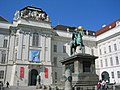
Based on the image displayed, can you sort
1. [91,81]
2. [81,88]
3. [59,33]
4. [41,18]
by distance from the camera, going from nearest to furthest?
[81,88]
[91,81]
[41,18]
[59,33]

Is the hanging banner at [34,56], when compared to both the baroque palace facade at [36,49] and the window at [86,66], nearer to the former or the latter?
the baroque palace facade at [36,49]

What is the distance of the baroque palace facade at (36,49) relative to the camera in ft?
102

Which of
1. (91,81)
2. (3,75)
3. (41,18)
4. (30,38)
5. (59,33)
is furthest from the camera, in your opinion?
(59,33)

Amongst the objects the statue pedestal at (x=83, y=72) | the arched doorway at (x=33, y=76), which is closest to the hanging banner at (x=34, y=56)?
the arched doorway at (x=33, y=76)

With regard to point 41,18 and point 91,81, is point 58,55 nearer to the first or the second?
point 41,18

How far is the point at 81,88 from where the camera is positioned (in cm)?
1397

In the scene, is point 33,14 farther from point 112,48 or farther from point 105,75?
point 105,75

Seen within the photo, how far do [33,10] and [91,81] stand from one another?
2630 cm

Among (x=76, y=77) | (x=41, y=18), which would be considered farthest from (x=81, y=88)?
(x=41, y=18)

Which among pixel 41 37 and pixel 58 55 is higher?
pixel 41 37

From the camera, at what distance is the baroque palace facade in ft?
102

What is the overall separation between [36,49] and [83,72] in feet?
63.9

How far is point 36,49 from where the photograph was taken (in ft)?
109

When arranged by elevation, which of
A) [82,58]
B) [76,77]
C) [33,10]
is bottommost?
[76,77]
